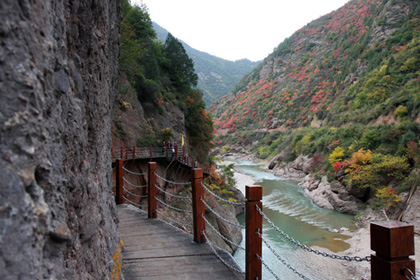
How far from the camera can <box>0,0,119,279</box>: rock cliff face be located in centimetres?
129

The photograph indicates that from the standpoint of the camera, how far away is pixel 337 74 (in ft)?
195

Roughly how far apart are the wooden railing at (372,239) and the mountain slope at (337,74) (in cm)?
2789

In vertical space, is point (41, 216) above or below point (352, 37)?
below

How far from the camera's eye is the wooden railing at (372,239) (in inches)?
70.8

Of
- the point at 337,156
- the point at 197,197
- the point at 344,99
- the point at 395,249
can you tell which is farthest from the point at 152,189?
the point at 344,99

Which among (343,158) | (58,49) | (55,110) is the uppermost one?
(58,49)

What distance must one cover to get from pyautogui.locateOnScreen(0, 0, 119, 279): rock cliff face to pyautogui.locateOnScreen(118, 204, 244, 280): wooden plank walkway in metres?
1.29

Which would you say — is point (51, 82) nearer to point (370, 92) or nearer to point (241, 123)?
point (370, 92)

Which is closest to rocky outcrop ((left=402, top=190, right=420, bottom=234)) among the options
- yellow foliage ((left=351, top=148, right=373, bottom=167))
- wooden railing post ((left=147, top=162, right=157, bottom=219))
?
yellow foliage ((left=351, top=148, right=373, bottom=167))

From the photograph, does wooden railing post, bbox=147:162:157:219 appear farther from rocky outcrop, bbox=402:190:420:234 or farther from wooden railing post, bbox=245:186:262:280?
rocky outcrop, bbox=402:190:420:234

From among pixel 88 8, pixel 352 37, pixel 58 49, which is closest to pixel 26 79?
pixel 58 49

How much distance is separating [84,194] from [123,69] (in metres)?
16.0

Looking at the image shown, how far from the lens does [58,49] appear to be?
1.83 meters

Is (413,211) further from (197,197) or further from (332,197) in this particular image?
(197,197)
